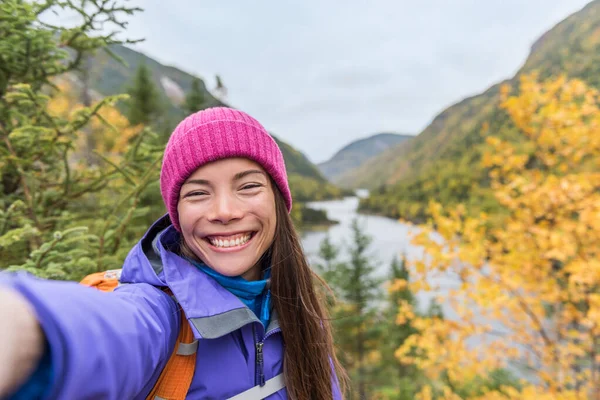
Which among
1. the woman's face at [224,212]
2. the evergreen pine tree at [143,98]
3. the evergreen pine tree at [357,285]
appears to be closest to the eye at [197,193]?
the woman's face at [224,212]

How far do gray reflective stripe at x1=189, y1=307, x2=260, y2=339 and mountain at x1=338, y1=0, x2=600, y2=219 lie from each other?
516cm

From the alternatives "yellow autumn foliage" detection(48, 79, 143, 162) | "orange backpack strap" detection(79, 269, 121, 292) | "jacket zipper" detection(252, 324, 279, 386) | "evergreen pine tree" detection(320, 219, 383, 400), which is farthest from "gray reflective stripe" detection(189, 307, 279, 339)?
"evergreen pine tree" detection(320, 219, 383, 400)

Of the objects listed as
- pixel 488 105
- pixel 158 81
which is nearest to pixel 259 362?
pixel 158 81

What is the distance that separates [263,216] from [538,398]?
3746 mm

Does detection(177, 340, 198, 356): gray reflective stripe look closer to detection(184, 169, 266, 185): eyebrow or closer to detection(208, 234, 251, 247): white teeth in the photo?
detection(208, 234, 251, 247): white teeth

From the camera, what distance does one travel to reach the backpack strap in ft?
3.13

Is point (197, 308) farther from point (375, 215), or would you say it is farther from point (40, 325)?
point (375, 215)

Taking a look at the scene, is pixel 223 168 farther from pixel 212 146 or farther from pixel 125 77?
pixel 125 77

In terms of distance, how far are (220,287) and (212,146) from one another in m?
0.55

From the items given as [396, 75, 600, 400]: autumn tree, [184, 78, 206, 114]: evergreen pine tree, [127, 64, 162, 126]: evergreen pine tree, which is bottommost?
[396, 75, 600, 400]: autumn tree

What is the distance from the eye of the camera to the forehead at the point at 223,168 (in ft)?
3.94

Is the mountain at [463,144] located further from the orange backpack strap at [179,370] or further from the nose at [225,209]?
the orange backpack strap at [179,370]

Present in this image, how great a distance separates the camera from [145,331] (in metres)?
0.81

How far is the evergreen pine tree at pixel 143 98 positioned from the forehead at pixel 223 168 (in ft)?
56.2
